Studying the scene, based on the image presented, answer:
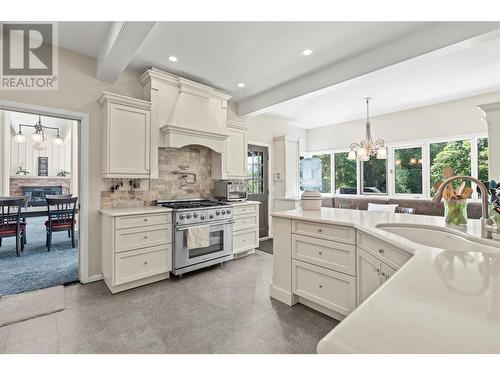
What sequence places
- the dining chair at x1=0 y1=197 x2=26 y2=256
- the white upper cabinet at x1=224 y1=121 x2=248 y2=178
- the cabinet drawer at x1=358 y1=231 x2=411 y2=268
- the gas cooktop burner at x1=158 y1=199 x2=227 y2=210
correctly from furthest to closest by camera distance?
1. the white upper cabinet at x1=224 y1=121 x2=248 y2=178
2. the dining chair at x1=0 y1=197 x2=26 y2=256
3. the gas cooktop burner at x1=158 y1=199 x2=227 y2=210
4. the cabinet drawer at x1=358 y1=231 x2=411 y2=268

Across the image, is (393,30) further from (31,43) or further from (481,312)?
(31,43)

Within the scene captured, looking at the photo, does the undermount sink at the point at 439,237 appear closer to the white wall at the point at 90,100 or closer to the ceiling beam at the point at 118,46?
the ceiling beam at the point at 118,46

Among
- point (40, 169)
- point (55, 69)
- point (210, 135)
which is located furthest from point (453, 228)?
point (40, 169)

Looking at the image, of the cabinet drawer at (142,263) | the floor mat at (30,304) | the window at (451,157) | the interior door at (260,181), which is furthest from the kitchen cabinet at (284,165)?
the floor mat at (30,304)

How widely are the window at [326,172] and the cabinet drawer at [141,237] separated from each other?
456 cm

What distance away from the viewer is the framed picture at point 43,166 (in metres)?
8.41

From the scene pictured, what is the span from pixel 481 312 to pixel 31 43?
13.5ft

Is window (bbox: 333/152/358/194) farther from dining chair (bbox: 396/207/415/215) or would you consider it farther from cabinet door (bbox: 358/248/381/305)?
cabinet door (bbox: 358/248/381/305)

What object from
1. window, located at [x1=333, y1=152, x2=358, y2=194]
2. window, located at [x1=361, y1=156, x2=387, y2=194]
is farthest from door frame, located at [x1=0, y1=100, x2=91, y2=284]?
window, located at [x1=361, y1=156, x2=387, y2=194]

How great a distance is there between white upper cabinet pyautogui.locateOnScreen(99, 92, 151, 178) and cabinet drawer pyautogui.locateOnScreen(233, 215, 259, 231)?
154 cm

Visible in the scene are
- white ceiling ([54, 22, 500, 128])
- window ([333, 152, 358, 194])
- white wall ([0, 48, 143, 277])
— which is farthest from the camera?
window ([333, 152, 358, 194])

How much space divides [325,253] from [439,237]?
0.83 meters

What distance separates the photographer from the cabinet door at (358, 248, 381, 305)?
5.42 ft
